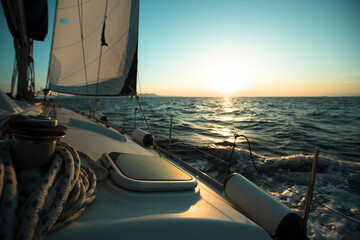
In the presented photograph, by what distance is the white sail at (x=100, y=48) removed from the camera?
12.6 feet

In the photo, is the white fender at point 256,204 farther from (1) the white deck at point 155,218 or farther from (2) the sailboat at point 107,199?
(1) the white deck at point 155,218

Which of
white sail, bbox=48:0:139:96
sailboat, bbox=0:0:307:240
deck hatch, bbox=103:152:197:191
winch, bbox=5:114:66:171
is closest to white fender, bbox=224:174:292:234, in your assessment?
sailboat, bbox=0:0:307:240

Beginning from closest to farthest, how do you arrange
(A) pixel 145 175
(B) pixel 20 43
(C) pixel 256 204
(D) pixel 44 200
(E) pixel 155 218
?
(D) pixel 44 200, (E) pixel 155 218, (A) pixel 145 175, (C) pixel 256 204, (B) pixel 20 43

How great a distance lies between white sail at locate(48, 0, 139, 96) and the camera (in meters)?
3.86

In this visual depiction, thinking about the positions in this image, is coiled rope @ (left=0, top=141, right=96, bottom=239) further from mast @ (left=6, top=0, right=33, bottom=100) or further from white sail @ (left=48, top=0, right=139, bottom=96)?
mast @ (left=6, top=0, right=33, bottom=100)

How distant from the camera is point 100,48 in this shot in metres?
4.05

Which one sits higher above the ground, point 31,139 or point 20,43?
point 20,43

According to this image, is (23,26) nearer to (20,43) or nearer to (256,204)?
(20,43)

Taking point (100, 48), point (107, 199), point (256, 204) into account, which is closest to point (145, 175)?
point (107, 199)

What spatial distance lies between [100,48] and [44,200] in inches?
154

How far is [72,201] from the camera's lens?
960 millimetres

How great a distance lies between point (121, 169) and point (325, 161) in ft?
22.2

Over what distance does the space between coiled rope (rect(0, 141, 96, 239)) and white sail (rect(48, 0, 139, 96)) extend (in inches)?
113

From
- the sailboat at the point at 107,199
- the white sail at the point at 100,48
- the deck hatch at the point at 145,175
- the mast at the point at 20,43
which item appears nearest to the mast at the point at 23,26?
the mast at the point at 20,43
